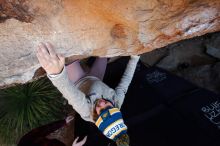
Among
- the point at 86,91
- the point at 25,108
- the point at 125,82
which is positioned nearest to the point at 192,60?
the point at 125,82

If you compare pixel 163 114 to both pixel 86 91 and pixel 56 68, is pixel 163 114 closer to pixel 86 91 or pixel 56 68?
pixel 86 91

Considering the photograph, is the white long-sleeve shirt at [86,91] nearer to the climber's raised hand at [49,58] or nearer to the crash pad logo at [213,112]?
the climber's raised hand at [49,58]

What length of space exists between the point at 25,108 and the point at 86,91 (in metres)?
1.80

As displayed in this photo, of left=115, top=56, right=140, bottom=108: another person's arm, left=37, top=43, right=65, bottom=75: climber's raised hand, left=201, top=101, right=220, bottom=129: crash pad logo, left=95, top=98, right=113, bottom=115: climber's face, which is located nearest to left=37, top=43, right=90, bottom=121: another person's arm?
left=37, top=43, right=65, bottom=75: climber's raised hand

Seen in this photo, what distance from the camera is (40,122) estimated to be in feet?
13.1

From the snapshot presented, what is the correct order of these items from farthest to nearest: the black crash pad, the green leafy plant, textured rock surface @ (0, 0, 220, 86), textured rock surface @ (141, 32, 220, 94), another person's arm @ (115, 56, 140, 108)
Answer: textured rock surface @ (141, 32, 220, 94)
the green leafy plant
the black crash pad
another person's arm @ (115, 56, 140, 108)
textured rock surface @ (0, 0, 220, 86)

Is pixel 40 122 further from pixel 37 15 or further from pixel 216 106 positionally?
pixel 37 15

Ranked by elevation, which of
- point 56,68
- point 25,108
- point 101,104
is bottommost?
point 25,108

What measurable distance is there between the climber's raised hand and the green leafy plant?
2264mm

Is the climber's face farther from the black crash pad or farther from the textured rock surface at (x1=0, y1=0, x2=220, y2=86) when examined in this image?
the black crash pad

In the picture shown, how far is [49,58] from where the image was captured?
181 centimetres

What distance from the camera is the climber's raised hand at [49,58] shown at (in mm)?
1801

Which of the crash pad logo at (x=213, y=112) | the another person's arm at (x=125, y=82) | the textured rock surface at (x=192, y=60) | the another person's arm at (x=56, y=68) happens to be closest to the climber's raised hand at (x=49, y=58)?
the another person's arm at (x=56, y=68)

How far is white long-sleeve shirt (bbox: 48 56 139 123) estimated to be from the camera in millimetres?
1979
